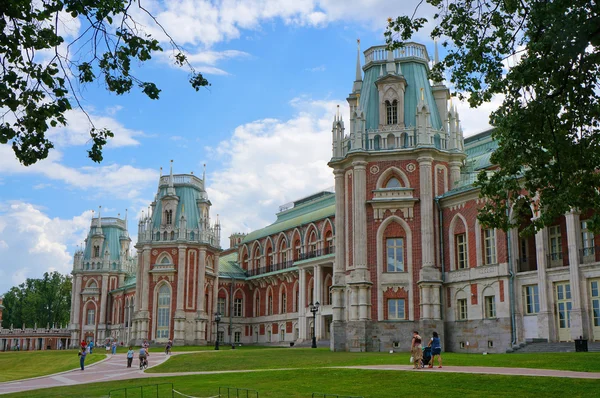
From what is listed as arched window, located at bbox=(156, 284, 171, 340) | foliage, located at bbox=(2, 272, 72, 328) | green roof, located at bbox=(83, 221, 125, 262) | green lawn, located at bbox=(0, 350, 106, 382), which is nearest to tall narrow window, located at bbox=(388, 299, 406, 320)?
green lawn, located at bbox=(0, 350, 106, 382)

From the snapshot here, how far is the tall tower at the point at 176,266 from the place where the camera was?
230 ft

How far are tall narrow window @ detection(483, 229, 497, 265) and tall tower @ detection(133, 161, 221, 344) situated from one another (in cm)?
3745

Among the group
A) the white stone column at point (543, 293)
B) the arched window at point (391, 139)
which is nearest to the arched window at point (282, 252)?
the arched window at point (391, 139)

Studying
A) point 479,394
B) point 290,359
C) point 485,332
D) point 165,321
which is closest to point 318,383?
point 479,394

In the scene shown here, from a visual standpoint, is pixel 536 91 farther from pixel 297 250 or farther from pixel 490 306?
pixel 297 250

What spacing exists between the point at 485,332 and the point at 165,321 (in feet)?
128

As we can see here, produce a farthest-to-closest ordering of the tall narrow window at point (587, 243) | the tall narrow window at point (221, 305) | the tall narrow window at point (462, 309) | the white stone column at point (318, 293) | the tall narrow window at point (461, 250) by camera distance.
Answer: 1. the tall narrow window at point (221, 305)
2. the white stone column at point (318, 293)
3. the tall narrow window at point (461, 250)
4. the tall narrow window at point (462, 309)
5. the tall narrow window at point (587, 243)

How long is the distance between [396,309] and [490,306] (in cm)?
595

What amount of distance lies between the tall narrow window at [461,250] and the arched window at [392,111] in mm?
9006

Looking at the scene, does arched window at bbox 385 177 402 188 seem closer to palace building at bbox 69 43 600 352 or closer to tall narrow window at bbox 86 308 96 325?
palace building at bbox 69 43 600 352

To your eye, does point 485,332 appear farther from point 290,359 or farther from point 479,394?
point 479,394

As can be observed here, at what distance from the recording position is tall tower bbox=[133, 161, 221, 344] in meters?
70.2

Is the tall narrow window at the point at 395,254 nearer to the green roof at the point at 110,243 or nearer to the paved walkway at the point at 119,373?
the paved walkway at the point at 119,373

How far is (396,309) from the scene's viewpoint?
43.8m
